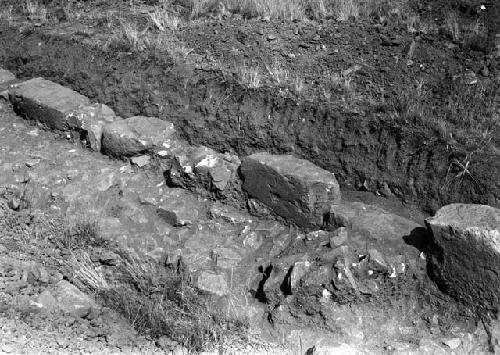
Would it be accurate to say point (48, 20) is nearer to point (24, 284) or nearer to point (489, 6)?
point (24, 284)

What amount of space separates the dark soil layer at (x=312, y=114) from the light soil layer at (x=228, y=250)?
2.18 ft

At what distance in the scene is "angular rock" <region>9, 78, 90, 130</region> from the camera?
5.86 metres

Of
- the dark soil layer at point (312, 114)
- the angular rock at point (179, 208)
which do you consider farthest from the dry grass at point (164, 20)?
the angular rock at point (179, 208)

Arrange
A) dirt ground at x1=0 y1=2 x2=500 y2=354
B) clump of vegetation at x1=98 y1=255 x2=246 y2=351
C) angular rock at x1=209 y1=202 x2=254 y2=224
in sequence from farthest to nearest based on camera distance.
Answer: angular rock at x1=209 y1=202 x2=254 y2=224 < dirt ground at x1=0 y1=2 x2=500 y2=354 < clump of vegetation at x1=98 y1=255 x2=246 y2=351

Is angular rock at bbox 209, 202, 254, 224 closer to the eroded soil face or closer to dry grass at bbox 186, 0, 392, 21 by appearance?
the eroded soil face

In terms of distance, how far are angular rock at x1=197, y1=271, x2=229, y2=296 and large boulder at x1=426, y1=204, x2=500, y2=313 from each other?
1.43 m

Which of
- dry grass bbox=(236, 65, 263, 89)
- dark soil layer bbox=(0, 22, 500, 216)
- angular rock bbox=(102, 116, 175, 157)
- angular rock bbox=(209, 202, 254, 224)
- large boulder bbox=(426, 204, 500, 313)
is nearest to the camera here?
large boulder bbox=(426, 204, 500, 313)

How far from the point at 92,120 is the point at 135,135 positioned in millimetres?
632

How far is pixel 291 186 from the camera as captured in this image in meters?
4.62

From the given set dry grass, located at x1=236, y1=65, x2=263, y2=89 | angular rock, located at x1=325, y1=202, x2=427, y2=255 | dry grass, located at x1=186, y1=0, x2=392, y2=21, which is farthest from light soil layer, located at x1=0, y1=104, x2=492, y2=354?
dry grass, located at x1=186, y1=0, x2=392, y2=21

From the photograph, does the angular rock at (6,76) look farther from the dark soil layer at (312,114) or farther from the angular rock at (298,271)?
the angular rock at (298,271)

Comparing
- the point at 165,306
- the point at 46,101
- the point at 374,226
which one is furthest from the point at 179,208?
the point at 46,101

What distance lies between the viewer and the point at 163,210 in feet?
16.1

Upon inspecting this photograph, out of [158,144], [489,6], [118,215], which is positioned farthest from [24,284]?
[489,6]
